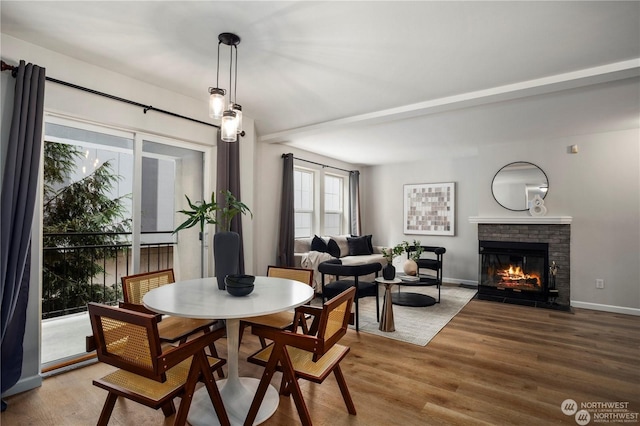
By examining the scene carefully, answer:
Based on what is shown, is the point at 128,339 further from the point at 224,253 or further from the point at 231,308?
the point at 224,253

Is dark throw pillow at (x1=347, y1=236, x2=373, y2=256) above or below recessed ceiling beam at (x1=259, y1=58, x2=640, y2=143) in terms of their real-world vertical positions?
below

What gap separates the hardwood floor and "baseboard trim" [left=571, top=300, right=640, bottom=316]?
0.85m

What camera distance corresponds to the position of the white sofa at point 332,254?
502 cm

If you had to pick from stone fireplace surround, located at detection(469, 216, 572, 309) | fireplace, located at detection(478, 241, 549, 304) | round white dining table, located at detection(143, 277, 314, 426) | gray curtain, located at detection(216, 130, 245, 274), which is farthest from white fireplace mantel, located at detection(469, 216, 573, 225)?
round white dining table, located at detection(143, 277, 314, 426)

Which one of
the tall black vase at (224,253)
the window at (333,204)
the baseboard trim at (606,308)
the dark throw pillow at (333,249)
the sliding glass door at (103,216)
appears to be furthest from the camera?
the window at (333,204)

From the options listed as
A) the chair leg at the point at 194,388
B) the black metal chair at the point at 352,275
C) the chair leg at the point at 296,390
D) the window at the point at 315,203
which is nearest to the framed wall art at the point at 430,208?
the window at the point at 315,203

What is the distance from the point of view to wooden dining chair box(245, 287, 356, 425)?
66.7 inches

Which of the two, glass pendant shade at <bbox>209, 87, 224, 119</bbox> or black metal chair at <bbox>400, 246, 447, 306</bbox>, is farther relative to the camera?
black metal chair at <bbox>400, 246, 447, 306</bbox>

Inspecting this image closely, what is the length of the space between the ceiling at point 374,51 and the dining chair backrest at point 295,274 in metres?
1.77

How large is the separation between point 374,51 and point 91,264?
4418 millimetres

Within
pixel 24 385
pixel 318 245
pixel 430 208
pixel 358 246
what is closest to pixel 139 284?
pixel 24 385

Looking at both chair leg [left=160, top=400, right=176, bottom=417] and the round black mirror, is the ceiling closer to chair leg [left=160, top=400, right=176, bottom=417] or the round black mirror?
the round black mirror

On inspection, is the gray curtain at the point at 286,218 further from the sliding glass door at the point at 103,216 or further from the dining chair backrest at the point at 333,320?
the dining chair backrest at the point at 333,320

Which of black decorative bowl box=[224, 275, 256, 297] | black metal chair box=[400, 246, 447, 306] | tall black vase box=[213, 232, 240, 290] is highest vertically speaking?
tall black vase box=[213, 232, 240, 290]
